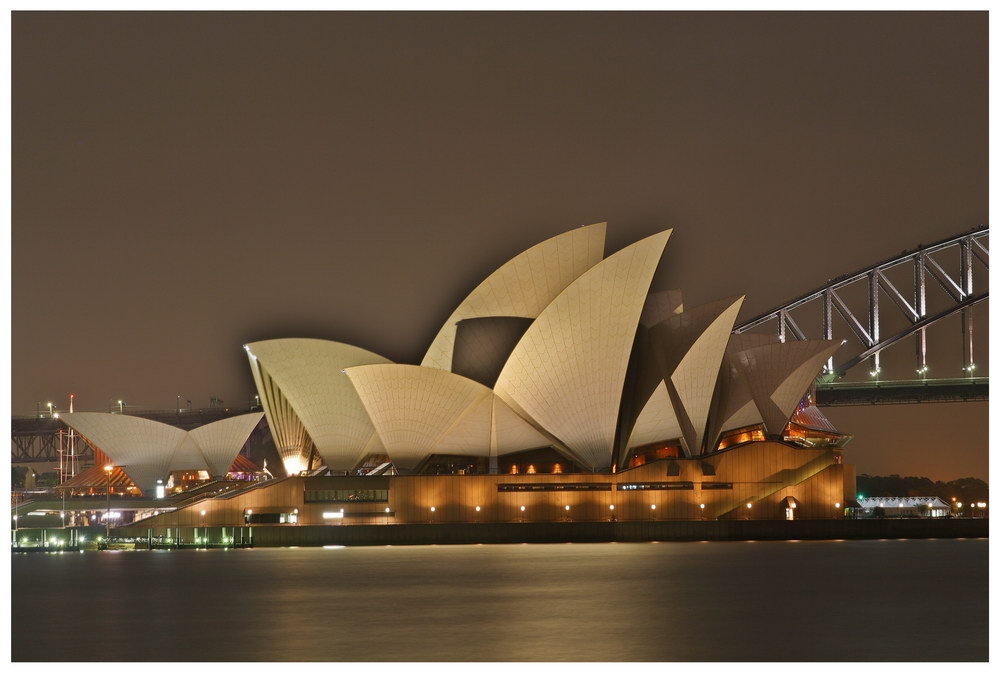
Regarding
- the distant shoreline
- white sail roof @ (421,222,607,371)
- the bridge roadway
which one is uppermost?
white sail roof @ (421,222,607,371)

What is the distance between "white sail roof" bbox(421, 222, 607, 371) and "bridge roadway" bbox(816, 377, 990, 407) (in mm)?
53683

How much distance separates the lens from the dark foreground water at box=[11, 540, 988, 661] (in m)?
30.2

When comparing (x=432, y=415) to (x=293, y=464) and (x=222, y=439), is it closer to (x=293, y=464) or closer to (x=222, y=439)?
(x=293, y=464)

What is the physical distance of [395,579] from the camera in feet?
155

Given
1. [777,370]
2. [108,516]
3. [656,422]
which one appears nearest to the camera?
[656,422]

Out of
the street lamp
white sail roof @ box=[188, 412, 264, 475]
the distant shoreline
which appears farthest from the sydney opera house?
white sail roof @ box=[188, 412, 264, 475]

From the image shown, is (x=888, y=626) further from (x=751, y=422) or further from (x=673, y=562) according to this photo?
A: (x=751, y=422)

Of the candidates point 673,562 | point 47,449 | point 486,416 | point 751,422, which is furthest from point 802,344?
point 47,449

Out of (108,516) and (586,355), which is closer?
(586,355)

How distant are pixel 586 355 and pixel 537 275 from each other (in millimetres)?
5404

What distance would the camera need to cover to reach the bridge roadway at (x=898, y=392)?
117938 millimetres

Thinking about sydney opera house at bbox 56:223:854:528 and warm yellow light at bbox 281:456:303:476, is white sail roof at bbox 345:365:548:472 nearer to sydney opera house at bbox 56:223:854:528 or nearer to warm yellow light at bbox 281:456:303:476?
sydney opera house at bbox 56:223:854:528

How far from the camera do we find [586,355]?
70250mm

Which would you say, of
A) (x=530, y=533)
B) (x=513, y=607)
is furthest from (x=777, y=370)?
(x=513, y=607)
